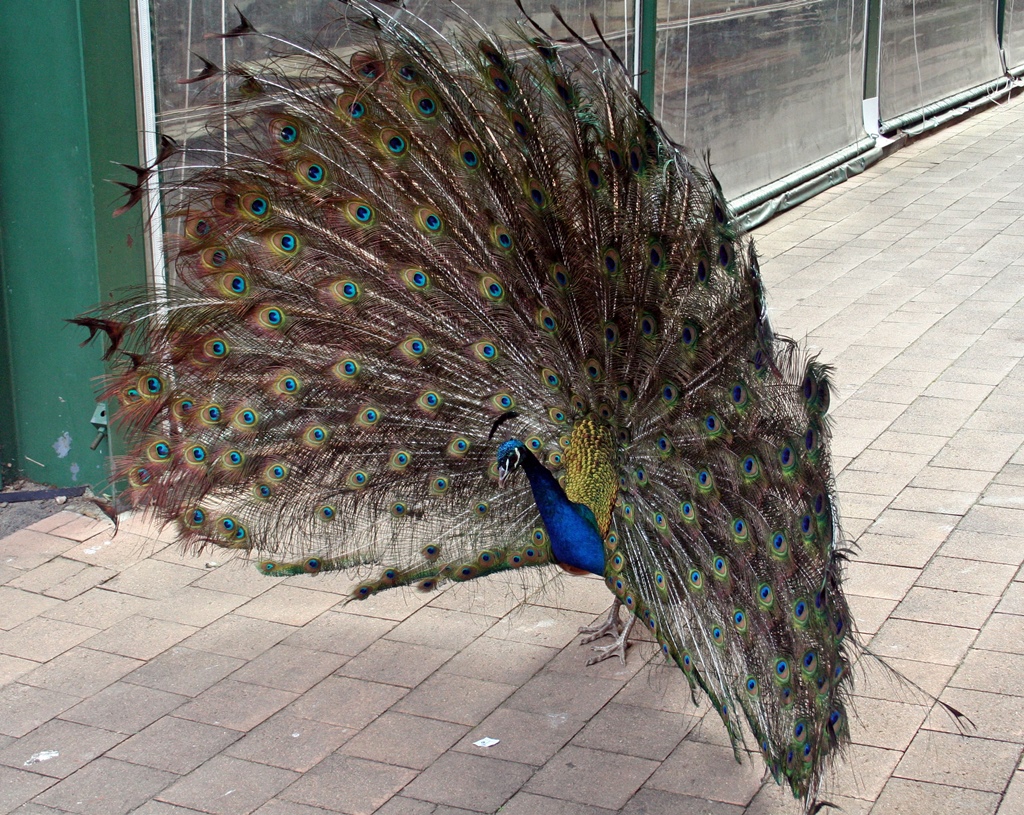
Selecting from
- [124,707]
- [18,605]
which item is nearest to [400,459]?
[124,707]

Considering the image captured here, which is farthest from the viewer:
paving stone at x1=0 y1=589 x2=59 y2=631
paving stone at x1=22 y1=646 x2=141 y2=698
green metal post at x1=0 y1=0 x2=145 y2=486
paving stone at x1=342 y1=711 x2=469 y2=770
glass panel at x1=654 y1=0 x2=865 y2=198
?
glass panel at x1=654 y1=0 x2=865 y2=198

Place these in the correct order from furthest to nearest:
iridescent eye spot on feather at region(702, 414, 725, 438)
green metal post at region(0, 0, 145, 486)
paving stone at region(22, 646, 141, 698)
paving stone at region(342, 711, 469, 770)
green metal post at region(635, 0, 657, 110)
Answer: green metal post at region(635, 0, 657, 110) < green metal post at region(0, 0, 145, 486) < paving stone at region(22, 646, 141, 698) < paving stone at region(342, 711, 469, 770) < iridescent eye spot on feather at region(702, 414, 725, 438)

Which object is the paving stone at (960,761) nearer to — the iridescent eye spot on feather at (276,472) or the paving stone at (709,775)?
the paving stone at (709,775)

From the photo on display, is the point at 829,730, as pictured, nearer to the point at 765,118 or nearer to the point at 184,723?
the point at 184,723

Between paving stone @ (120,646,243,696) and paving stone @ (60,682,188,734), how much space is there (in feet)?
0.14

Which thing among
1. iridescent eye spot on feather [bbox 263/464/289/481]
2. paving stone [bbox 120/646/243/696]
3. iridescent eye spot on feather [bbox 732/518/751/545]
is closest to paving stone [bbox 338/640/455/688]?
paving stone [bbox 120/646/243/696]

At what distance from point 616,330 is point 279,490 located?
54.6 inches

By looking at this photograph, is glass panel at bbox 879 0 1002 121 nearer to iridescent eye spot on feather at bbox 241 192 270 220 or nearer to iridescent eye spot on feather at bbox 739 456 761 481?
iridescent eye spot on feather at bbox 241 192 270 220

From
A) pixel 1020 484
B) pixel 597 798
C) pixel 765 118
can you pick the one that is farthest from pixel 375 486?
pixel 765 118

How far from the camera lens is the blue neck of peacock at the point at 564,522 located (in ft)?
13.8

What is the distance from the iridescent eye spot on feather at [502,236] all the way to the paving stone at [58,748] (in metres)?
2.17

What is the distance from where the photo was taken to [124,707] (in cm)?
453

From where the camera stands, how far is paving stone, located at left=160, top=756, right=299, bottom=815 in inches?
156

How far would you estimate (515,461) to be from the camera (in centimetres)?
405
